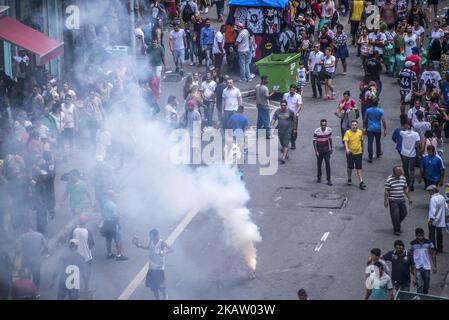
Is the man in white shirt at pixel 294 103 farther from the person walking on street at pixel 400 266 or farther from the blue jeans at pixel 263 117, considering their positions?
the person walking on street at pixel 400 266

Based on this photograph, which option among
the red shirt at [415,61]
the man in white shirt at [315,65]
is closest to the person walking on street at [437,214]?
the red shirt at [415,61]

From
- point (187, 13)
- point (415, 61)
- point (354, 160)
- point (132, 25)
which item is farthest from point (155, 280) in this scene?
point (187, 13)

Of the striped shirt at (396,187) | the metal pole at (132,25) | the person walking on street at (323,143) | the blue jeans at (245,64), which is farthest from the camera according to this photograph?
the blue jeans at (245,64)

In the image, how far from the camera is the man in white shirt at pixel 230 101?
27389mm

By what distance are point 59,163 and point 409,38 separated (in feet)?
36.3

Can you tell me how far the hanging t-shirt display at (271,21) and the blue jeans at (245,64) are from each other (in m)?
1.12

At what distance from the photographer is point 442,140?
27.9 metres

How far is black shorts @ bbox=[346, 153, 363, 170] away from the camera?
24547 millimetres

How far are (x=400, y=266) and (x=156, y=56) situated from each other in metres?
13.6

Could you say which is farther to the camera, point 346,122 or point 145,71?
point 145,71

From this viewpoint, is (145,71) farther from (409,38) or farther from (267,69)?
(409,38)

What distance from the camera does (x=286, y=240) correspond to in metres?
21.9

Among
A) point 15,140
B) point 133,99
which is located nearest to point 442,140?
point 133,99
